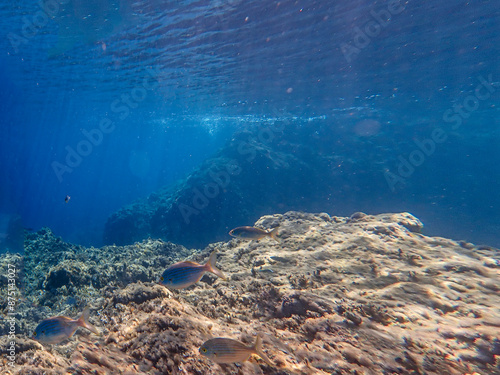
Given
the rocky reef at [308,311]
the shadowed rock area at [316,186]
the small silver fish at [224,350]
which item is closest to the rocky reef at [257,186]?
the shadowed rock area at [316,186]

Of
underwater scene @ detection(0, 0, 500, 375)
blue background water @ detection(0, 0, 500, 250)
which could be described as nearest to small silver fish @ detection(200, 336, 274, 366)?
underwater scene @ detection(0, 0, 500, 375)

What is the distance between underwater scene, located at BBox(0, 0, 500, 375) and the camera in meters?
3.06

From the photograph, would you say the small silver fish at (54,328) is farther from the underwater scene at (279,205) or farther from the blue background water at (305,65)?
the blue background water at (305,65)

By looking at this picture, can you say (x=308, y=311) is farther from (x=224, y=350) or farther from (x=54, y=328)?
(x=54, y=328)

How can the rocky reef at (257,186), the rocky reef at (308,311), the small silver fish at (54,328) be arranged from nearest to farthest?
the rocky reef at (308,311), the small silver fish at (54,328), the rocky reef at (257,186)

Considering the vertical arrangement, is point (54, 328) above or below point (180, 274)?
below

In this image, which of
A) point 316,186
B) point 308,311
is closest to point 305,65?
point 316,186

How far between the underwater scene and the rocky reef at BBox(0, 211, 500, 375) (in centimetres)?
3

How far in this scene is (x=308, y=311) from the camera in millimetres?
3652

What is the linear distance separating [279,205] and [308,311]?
655 inches

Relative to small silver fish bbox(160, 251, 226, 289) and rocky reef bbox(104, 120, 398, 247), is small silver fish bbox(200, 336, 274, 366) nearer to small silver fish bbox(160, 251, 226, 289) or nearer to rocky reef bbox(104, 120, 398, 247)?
small silver fish bbox(160, 251, 226, 289)

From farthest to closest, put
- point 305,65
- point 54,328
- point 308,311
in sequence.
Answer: point 305,65 → point 308,311 → point 54,328

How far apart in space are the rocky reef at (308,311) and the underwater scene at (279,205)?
0.03 meters

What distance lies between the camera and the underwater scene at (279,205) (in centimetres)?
306
